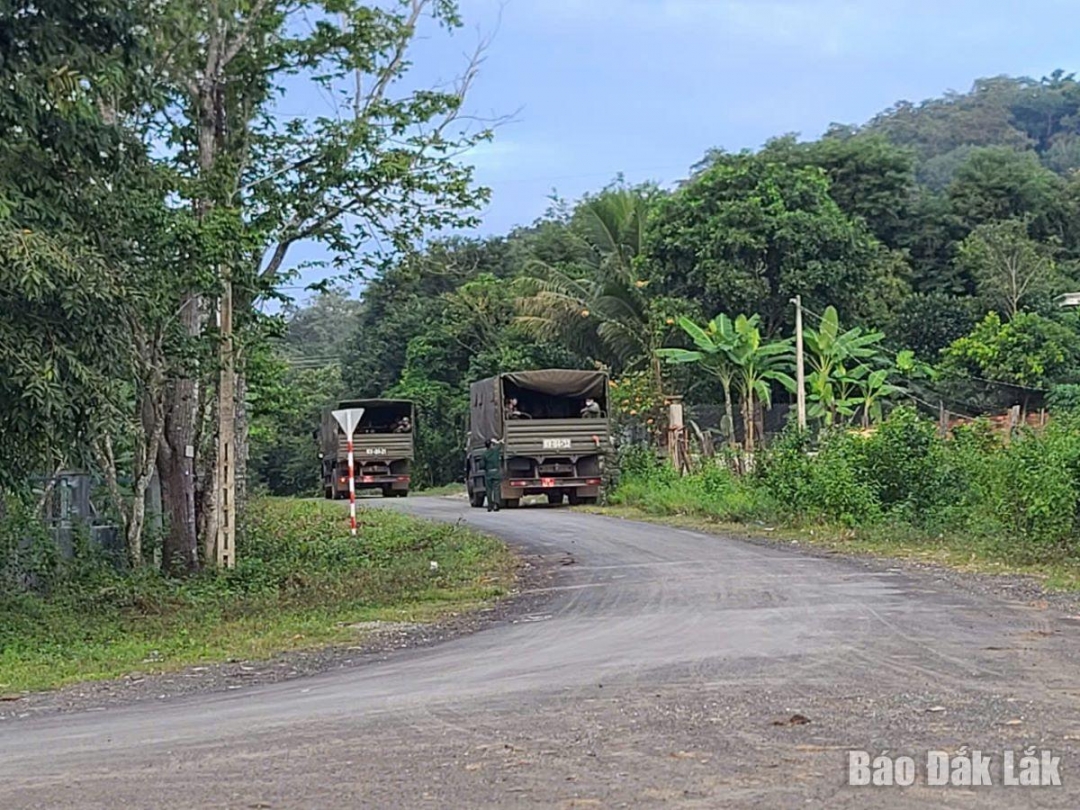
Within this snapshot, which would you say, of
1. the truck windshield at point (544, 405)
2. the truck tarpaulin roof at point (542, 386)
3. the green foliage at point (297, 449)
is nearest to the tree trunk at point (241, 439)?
the truck tarpaulin roof at point (542, 386)

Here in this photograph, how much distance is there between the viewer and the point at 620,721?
734 centimetres

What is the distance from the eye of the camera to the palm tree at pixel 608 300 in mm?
39250

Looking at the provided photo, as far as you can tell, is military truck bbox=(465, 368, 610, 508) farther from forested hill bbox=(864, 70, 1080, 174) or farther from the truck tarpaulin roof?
forested hill bbox=(864, 70, 1080, 174)

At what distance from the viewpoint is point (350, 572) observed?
1745 cm

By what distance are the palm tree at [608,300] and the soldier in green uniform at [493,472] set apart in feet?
25.4

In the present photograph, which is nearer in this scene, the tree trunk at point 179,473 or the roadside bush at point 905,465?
the tree trunk at point 179,473

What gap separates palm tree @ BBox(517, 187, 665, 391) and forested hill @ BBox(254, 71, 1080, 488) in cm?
7

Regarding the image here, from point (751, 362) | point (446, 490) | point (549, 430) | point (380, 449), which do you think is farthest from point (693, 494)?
point (446, 490)

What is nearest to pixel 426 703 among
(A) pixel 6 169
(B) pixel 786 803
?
(B) pixel 786 803

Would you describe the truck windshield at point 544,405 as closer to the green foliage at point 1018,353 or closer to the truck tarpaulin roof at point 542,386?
the truck tarpaulin roof at point 542,386

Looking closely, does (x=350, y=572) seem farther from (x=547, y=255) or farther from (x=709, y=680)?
(x=547, y=255)

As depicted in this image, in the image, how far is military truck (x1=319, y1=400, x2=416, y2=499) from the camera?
40.5 metres

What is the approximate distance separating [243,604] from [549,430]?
15.6 metres

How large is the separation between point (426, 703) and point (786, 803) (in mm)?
3114
